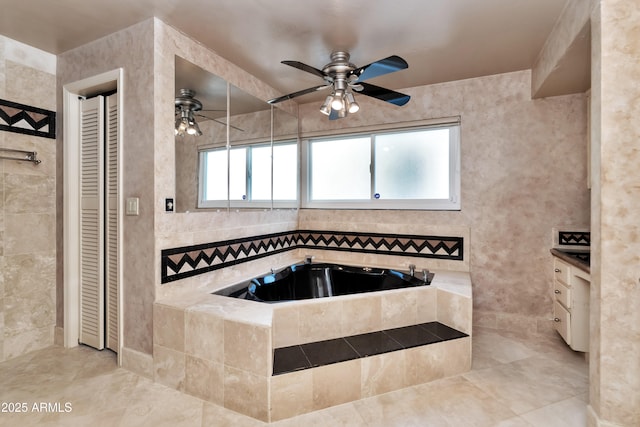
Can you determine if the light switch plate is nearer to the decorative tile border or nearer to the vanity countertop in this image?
the decorative tile border

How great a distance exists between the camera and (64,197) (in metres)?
2.34

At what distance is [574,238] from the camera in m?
2.63

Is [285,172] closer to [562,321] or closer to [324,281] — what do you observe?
[324,281]

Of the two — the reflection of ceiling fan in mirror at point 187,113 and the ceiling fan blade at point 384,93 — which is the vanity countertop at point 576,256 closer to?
the ceiling fan blade at point 384,93

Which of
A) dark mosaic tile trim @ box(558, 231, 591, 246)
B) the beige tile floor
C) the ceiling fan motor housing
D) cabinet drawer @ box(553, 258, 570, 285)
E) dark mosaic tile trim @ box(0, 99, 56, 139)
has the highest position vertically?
the ceiling fan motor housing

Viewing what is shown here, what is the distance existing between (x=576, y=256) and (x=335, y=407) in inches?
81.6

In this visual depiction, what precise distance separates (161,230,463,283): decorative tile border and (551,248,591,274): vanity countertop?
0.74 metres

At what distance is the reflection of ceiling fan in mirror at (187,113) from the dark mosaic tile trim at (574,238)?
3.13 metres

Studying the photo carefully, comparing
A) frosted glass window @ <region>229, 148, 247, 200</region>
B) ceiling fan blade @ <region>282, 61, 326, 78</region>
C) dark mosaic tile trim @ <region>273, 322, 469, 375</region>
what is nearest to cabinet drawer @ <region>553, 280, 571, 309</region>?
dark mosaic tile trim @ <region>273, 322, 469, 375</region>

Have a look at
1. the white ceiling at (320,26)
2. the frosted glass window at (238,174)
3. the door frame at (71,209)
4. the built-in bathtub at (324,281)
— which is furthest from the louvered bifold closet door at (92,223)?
the built-in bathtub at (324,281)

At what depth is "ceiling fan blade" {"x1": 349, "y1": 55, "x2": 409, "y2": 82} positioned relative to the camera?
180 cm

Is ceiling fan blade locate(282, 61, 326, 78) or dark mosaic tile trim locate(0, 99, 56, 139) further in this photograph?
dark mosaic tile trim locate(0, 99, 56, 139)

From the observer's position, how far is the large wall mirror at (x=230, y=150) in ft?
7.26

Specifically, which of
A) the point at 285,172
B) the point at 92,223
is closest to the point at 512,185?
the point at 285,172
